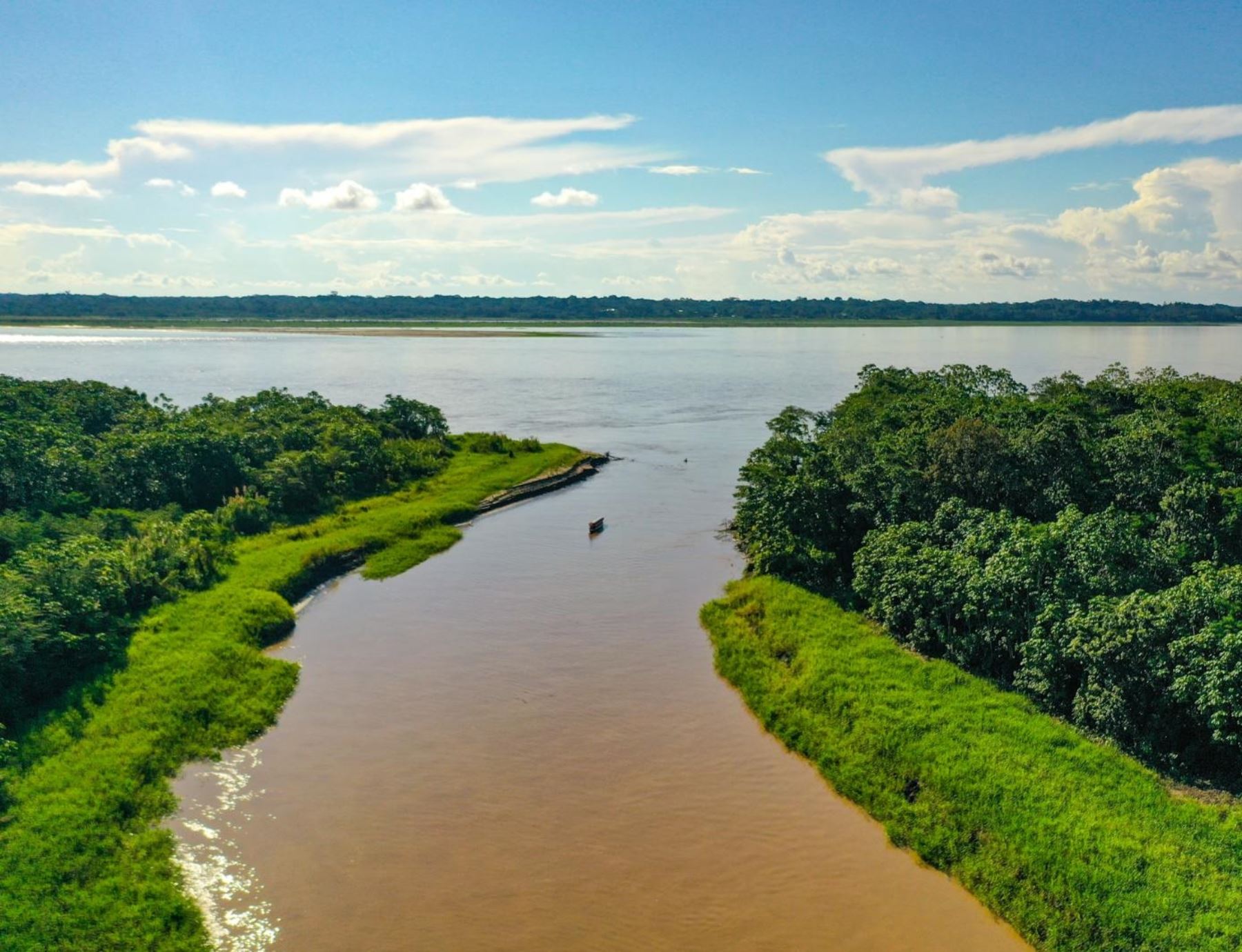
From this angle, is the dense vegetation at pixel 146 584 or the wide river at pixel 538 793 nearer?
the wide river at pixel 538 793

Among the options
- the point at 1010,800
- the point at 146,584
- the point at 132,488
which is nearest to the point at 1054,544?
the point at 1010,800

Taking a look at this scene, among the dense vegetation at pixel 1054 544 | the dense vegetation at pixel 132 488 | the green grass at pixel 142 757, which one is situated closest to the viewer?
the green grass at pixel 142 757

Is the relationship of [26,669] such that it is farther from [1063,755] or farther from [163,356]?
[163,356]

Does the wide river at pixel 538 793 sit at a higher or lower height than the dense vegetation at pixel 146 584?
lower

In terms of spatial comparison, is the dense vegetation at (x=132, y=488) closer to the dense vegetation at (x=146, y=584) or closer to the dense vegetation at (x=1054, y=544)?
the dense vegetation at (x=146, y=584)

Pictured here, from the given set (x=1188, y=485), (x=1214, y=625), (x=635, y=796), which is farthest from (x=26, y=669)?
(x=1188, y=485)

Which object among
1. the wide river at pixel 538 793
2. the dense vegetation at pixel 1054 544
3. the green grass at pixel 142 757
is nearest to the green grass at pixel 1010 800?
the wide river at pixel 538 793
